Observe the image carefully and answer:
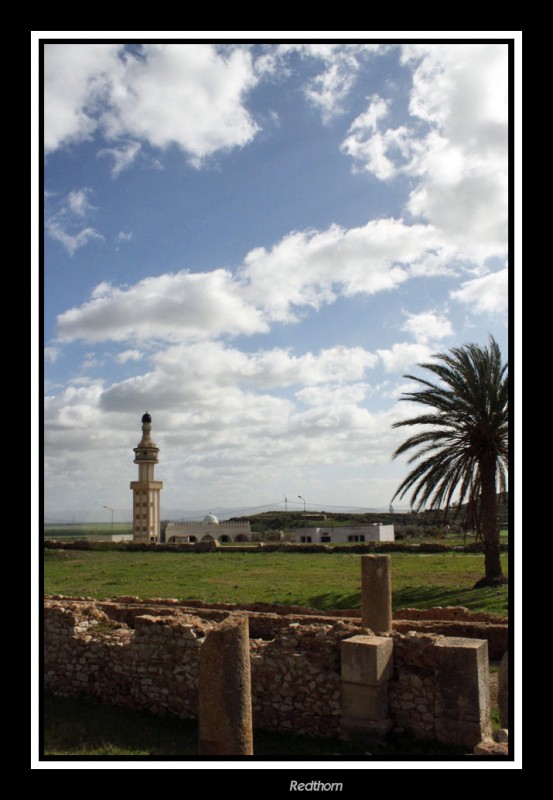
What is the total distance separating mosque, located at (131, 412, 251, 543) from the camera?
54.2 metres

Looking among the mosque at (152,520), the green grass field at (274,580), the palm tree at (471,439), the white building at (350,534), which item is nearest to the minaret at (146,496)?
the mosque at (152,520)

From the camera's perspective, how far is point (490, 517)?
15.7 m

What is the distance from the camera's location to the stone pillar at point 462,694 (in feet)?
23.1

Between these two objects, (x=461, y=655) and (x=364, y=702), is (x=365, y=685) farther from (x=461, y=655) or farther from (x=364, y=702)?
(x=461, y=655)

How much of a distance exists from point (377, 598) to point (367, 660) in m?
3.38

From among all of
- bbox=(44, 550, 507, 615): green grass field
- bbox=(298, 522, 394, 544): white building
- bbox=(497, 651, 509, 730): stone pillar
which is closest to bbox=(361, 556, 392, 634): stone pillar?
bbox=(497, 651, 509, 730): stone pillar

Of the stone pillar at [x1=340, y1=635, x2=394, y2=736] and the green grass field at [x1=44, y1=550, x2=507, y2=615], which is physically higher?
the stone pillar at [x1=340, y1=635, x2=394, y2=736]

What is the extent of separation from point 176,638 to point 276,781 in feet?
13.9

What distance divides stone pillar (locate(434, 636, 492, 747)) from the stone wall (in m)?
0.06

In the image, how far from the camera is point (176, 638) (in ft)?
28.5

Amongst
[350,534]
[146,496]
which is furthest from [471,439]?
[146,496]

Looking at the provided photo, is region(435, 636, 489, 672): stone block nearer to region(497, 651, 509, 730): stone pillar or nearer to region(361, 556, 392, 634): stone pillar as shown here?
region(497, 651, 509, 730): stone pillar

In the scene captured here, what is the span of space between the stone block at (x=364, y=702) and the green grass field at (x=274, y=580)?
6475 mm
